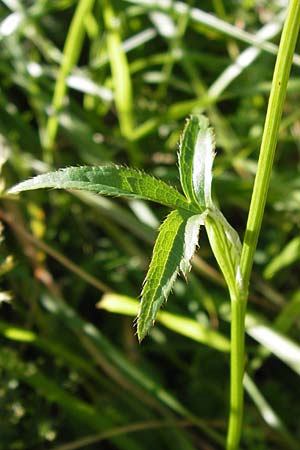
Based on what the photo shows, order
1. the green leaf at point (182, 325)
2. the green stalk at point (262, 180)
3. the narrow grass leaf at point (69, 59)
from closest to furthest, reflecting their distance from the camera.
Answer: the green stalk at point (262, 180)
the green leaf at point (182, 325)
the narrow grass leaf at point (69, 59)

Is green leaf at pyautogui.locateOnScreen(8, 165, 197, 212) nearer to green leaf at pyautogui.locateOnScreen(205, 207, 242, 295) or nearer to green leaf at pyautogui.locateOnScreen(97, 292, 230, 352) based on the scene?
green leaf at pyautogui.locateOnScreen(205, 207, 242, 295)

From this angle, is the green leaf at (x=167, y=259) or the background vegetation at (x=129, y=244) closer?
the green leaf at (x=167, y=259)

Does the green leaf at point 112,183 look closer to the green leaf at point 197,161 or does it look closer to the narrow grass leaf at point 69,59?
the green leaf at point 197,161

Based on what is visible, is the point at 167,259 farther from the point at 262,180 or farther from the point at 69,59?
the point at 69,59

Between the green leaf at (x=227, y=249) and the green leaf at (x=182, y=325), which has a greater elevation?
the green leaf at (x=182, y=325)

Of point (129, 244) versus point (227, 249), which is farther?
point (129, 244)

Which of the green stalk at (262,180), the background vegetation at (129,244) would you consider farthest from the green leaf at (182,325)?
the green stalk at (262,180)

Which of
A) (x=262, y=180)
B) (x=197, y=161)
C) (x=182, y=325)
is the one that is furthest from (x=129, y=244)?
(x=262, y=180)

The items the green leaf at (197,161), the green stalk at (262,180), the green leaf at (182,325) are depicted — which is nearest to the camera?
the green stalk at (262,180)
